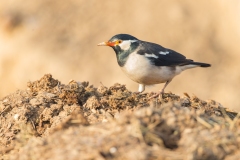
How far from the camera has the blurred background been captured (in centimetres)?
2067

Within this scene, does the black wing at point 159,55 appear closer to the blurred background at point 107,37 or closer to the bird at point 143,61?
the bird at point 143,61

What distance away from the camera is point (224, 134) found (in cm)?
596

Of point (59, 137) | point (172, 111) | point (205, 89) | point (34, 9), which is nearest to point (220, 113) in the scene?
point (172, 111)

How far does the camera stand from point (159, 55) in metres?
10.9

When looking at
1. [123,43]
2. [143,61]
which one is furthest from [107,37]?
[143,61]

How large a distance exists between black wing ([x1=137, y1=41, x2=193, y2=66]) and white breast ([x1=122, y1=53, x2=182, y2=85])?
4.1 inches

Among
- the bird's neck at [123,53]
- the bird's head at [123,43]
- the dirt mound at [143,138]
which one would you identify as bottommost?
the dirt mound at [143,138]

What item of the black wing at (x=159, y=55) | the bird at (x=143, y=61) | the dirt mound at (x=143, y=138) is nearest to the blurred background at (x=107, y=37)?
the black wing at (x=159, y=55)

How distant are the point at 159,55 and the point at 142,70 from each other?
1.83 feet

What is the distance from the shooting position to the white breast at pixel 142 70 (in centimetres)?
1048

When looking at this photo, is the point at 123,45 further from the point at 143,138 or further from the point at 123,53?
the point at 143,138

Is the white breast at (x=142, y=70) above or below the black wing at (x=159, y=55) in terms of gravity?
below

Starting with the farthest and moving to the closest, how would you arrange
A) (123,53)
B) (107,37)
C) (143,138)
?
(107,37), (123,53), (143,138)

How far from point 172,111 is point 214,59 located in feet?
52.5
